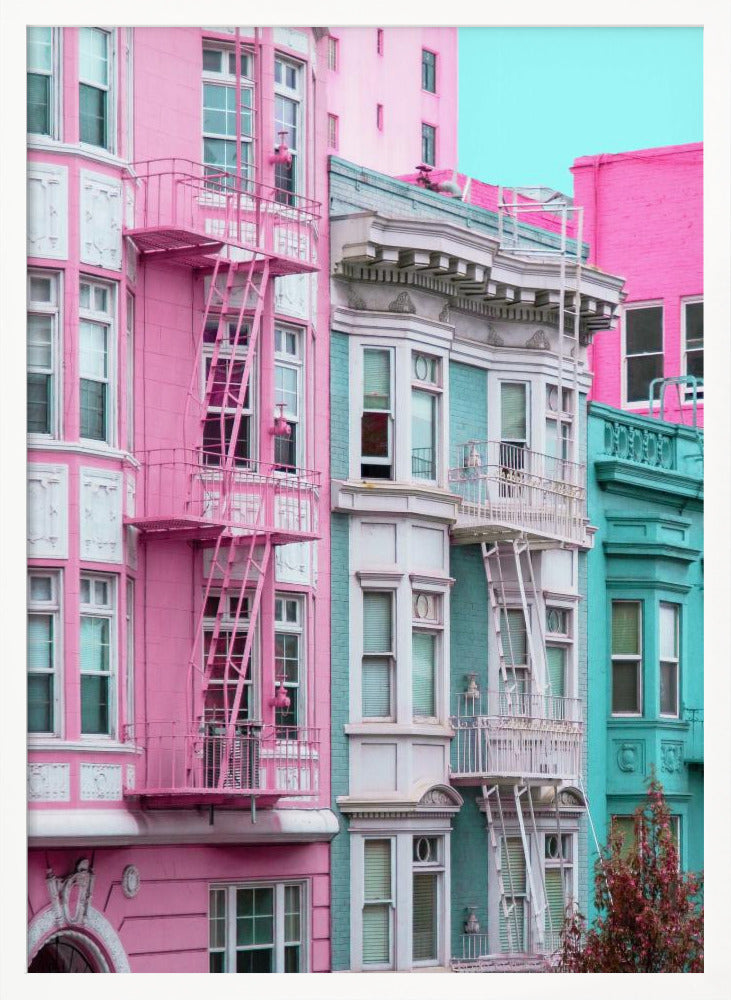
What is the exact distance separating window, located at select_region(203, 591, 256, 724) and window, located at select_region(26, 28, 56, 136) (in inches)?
175

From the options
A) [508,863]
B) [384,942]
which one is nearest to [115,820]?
[384,942]

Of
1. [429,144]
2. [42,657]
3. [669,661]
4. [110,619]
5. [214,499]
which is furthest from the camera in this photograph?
[429,144]

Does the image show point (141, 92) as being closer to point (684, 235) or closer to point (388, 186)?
point (388, 186)

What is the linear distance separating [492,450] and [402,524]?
158cm

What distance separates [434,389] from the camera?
927 inches

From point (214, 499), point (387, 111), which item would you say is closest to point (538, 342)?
point (214, 499)

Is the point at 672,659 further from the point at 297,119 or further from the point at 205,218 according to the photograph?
the point at 205,218

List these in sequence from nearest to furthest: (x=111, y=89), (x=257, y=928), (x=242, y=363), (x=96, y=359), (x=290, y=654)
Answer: (x=96, y=359) < (x=111, y=89) < (x=257, y=928) < (x=242, y=363) < (x=290, y=654)

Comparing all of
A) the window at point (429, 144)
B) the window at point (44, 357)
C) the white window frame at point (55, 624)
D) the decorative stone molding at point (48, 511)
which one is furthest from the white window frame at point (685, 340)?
the window at point (429, 144)

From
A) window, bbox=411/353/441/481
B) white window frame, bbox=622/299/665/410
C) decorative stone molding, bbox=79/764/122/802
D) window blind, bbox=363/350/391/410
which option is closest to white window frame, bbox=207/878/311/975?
decorative stone molding, bbox=79/764/122/802

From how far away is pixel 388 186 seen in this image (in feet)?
76.8

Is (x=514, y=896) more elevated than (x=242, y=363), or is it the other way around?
(x=242, y=363)

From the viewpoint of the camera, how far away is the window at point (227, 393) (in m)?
21.0

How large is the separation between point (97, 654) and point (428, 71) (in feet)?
65.8
